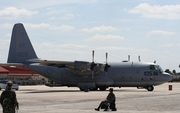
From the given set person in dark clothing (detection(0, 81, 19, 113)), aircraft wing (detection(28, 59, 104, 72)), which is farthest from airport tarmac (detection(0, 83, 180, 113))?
aircraft wing (detection(28, 59, 104, 72))

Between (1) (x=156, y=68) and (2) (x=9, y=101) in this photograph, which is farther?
(1) (x=156, y=68)

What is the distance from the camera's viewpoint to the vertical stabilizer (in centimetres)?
5031

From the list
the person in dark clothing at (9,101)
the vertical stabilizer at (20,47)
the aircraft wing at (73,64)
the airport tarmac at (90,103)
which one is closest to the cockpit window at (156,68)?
the aircraft wing at (73,64)

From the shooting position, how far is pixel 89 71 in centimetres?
4641

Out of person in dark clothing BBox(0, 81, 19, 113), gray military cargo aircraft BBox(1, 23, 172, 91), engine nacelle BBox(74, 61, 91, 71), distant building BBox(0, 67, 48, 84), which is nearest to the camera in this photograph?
person in dark clothing BBox(0, 81, 19, 113)

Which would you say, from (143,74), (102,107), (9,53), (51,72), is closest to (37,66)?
(51,72)

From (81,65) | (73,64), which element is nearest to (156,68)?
(81,65)

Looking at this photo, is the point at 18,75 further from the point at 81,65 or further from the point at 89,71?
the point at 81,65

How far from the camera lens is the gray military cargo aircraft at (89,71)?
145 feet

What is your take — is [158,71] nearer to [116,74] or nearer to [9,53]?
[116,74]

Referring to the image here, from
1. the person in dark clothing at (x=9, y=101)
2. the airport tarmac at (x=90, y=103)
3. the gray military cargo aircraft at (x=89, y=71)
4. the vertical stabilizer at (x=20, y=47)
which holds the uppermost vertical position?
the vertical stabilizer at (x=20, y=47)

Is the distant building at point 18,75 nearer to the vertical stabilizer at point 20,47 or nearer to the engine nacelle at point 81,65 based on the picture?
the vertical stabilizer at point 20,47

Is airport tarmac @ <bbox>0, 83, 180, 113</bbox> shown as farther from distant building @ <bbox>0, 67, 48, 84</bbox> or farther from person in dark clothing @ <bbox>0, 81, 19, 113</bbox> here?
distant building @ <bbox>0, 67, 48, 84</bbox>

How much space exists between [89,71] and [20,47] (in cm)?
1083
